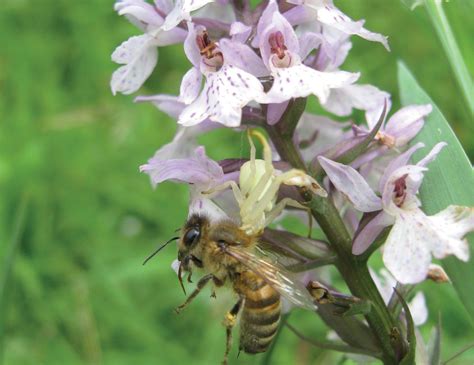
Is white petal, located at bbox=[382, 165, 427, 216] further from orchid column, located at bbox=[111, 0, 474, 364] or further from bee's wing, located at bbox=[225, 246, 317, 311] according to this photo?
bee's wing, located at bbox=[225, 246, 317, 311]

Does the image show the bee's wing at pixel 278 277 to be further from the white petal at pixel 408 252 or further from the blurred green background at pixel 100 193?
the blurred green background at pixel 100 193

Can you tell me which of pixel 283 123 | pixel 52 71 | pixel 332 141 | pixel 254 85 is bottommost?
pixel 52 71

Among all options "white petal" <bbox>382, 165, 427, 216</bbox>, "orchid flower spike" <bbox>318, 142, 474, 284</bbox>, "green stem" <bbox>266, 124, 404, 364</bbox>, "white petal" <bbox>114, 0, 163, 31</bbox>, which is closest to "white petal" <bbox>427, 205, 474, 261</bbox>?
"orchid flower spike" <bbox>318, 142, 474, 284</bbox>

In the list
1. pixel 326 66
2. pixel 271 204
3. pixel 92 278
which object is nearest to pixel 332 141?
pixel 326 66

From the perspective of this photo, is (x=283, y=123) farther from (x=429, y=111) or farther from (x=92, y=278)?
(x=92, y=278)

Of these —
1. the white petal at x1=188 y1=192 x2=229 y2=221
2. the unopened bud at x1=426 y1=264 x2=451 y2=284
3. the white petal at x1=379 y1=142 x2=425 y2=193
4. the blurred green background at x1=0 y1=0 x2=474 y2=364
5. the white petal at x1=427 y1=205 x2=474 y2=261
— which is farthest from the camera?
the blurred green background at x1=0 y1=0 x2=474 y2=364

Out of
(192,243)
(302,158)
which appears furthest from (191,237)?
(302,158)
